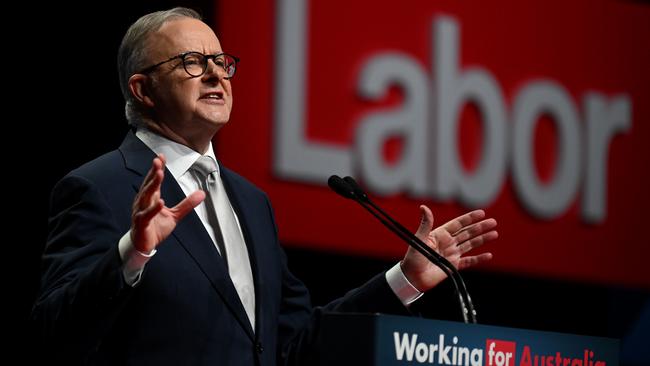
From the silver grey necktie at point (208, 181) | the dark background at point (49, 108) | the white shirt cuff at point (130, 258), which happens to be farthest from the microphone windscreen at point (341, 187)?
the dark background at point (49, 108)

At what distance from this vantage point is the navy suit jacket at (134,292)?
1866 millimetres

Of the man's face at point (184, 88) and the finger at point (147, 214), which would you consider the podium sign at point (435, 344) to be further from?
the man's face at point (184, 88)

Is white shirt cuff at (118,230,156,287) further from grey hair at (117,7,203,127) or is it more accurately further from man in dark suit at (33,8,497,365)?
grey hair at (117,7,203,127)

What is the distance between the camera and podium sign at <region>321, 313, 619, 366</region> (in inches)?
65.8

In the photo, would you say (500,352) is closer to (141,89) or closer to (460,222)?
(460,222)

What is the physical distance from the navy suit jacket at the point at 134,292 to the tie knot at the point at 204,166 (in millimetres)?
92

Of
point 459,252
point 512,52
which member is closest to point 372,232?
point 512,52

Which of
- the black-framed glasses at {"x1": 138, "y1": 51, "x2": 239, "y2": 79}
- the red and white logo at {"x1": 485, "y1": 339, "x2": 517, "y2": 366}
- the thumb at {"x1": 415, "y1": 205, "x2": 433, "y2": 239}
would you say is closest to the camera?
the red and white logo at {"x1": 485, "y1": 339, "x2": 517, "y2": 366}

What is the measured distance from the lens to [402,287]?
Result: 7.33 feet

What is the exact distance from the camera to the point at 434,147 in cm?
453

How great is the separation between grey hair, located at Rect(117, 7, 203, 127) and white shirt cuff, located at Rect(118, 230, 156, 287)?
541 mm

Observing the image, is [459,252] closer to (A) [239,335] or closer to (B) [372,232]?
(A) [239,335]

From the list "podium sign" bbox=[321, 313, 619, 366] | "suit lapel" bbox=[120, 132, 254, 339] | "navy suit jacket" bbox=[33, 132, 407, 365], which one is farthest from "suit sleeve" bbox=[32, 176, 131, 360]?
"podium sign" bbox=[321, 313, 619, 366]

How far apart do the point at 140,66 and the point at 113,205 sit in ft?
1.21
